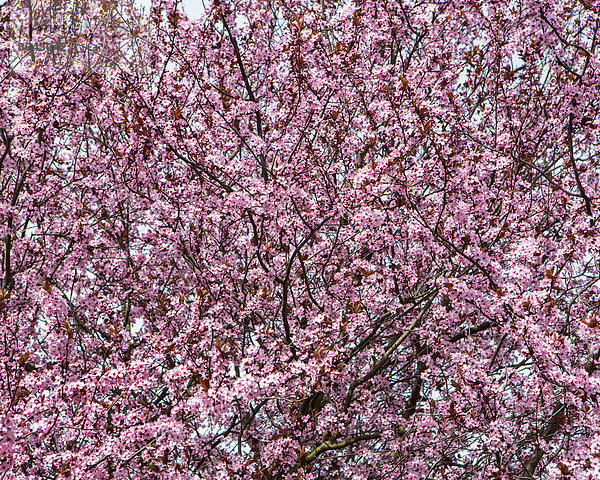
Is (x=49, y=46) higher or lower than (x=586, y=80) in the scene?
higher

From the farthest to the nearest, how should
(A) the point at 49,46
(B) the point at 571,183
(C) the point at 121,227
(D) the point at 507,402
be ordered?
1. (A) the point at 49,46
2. (C) the point at 121,227
3. (B) the point at 571,183
4. (D) the point at 507,402

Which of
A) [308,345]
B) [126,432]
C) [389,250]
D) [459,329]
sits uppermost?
[389,250]

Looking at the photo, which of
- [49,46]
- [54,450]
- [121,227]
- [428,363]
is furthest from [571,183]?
[49,46]

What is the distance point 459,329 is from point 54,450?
5.92m

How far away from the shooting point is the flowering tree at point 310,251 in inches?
282

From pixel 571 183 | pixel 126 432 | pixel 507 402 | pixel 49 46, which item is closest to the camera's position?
pixel 126 432

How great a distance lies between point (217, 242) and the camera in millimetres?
9453

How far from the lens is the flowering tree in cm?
716

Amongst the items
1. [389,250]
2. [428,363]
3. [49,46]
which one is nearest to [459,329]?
[428,363]

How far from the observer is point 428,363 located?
9.00m

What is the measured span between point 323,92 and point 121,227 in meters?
3.94

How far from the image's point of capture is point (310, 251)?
9.42 metres

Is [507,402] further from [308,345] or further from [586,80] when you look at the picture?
[586,80]

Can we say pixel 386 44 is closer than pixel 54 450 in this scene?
No
